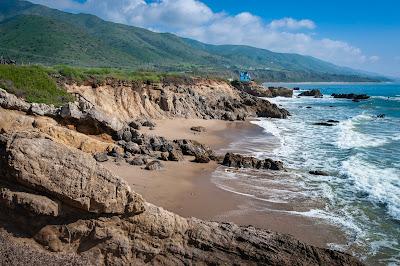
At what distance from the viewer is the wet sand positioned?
1412 centimetres

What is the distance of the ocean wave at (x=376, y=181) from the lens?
56.9ft

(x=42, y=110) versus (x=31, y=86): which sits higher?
(x=31, y=86)

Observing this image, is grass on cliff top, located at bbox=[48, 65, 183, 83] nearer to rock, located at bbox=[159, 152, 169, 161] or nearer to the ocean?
the ocean

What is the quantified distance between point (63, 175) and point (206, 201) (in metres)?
9.25

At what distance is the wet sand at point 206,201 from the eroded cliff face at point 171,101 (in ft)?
38.9

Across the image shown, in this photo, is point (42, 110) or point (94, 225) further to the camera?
point (42, 110)

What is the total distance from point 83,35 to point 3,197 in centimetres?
17700

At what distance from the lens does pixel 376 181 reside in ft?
67.1

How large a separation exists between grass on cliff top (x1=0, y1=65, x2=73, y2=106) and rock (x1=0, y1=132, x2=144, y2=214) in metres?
16.3

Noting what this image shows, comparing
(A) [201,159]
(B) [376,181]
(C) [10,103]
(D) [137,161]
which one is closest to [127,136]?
(D) [137,161]

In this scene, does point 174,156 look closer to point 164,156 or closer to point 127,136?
point 164,156

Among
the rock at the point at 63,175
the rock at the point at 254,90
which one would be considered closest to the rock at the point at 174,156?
the rock at the point at 63,175

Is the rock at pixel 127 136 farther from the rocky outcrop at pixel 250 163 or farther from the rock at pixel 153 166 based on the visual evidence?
the rocky outcrop at pixel 250 163

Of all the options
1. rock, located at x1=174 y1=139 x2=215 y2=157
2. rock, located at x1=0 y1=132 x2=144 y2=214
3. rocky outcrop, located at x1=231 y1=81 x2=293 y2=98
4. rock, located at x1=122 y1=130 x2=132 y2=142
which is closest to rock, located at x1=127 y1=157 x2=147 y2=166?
rock, located at x1=122 y1=130 x2=132 y2=142
